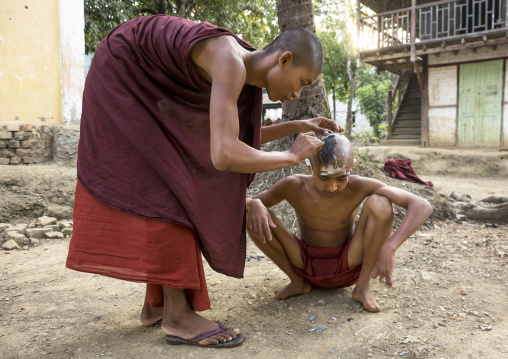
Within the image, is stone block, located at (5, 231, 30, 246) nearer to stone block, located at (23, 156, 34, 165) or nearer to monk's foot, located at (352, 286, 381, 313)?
stone block, located at (23, 156, 34, 165)

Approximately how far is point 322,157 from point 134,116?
994 millimetres

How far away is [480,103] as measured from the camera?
1023 centimetres

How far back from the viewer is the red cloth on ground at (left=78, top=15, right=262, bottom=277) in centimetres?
178

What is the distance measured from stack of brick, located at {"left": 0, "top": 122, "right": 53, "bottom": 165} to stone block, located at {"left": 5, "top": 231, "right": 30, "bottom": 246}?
108 centimetres

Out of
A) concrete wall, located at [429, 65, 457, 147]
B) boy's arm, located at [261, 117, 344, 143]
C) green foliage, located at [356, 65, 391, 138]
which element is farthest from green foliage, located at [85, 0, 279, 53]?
green foliage, located at [356, 65, 391, 138]

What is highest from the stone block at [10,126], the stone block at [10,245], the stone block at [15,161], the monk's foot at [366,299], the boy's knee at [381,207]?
the stone block at [10,126]

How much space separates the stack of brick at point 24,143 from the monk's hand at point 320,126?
343cm

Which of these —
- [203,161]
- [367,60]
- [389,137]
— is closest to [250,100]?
[203,161]

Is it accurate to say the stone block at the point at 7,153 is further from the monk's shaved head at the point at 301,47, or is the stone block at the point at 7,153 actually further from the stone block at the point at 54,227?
the monk's shaved head at the point at 301,47

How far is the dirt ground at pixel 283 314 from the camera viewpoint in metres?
1.81

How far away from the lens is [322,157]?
220 cm

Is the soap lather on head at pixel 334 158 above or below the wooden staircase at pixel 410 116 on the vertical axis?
below

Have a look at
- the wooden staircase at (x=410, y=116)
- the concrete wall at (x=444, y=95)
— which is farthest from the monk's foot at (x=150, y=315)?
the wooden staircase at (x=410, y=116)

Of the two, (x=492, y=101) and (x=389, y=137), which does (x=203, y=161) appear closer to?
(x=492, y=101)
